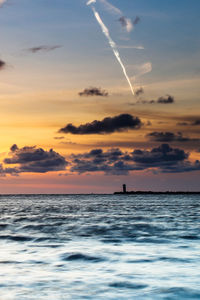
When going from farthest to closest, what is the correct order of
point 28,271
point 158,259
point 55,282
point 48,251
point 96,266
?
1. point 48,251
2. point 158,259
3. point 96,266
4. point 28,271
5. point 55,282

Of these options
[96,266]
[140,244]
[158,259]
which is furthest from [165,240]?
[96,266]

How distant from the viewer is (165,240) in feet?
74.9

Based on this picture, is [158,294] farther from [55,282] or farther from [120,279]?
[55,282]

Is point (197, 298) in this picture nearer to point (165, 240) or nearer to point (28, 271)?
point (28, 271)

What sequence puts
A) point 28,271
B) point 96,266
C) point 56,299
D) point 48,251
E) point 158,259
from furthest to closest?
point 48,251 → point 158,259 → point 96,266 → point 28,271 → point 56,299

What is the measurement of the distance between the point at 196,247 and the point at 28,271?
31.6 ft

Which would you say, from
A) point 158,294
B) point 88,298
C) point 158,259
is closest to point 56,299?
point 88,298

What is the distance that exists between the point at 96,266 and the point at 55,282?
304 cm

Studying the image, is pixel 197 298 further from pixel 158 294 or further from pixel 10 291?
pixel 10 291

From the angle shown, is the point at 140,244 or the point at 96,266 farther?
the point at 140,244

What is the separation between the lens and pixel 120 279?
41.0 feet

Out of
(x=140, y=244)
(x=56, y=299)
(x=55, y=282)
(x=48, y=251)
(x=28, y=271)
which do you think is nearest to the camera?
(x=56, y=299)

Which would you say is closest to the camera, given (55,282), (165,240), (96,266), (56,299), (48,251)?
(56,299)

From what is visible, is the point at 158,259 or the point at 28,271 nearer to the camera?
the point at 28,271
